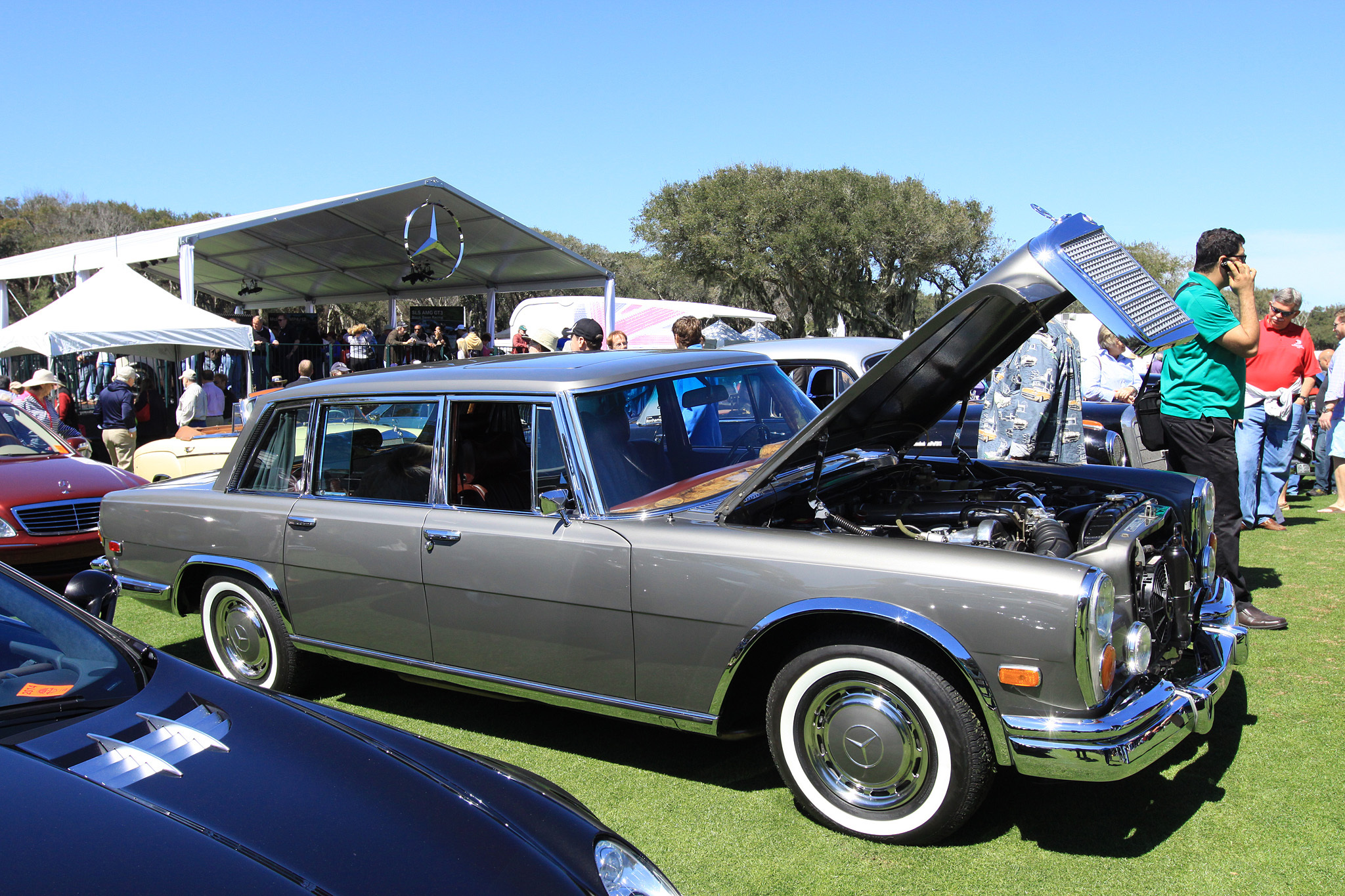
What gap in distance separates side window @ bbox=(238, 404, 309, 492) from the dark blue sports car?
6.01 ft

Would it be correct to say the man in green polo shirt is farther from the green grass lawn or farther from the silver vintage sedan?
the silver vintage sedan

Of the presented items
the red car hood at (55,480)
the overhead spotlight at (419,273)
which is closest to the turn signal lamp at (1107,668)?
the red car hood at (55,480)

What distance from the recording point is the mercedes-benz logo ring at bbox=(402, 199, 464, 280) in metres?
18.2

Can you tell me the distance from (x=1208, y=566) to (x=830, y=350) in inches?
144

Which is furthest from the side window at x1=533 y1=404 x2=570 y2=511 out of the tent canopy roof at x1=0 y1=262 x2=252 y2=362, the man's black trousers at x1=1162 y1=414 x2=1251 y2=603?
the tent canopy roof at x1=0 y1=262 x2=252 y2=362

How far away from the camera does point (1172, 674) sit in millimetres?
3303

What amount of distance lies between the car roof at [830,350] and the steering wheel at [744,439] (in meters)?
2.66

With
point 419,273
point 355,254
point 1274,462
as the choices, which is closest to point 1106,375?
point 1274,462

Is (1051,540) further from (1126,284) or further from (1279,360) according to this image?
(1279,360)

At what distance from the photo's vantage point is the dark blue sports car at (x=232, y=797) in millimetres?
1683

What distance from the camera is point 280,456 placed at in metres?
4.46

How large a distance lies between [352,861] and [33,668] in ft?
3.78

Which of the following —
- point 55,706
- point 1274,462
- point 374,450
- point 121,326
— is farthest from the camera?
point 121,326

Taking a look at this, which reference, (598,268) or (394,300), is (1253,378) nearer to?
(598,268)
